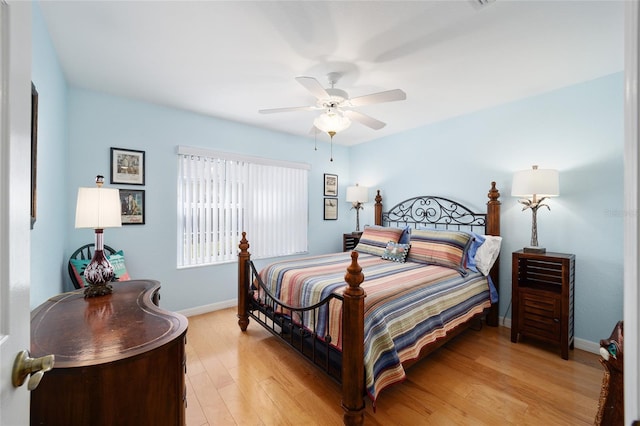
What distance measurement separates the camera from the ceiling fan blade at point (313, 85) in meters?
1.88

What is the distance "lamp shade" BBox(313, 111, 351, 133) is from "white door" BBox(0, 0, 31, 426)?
1.80 meters

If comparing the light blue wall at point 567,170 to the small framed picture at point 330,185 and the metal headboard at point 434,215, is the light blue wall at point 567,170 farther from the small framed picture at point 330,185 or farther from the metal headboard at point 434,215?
the small framed picture at point 330,185

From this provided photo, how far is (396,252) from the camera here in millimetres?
3211

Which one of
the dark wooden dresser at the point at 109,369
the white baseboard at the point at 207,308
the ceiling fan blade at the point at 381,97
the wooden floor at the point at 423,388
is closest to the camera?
the dark wooden dresser at the point at 109,369

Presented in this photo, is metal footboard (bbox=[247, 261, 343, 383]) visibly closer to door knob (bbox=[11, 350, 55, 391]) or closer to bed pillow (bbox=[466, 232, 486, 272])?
door knob (bbox=[11, 350, 55, 391])

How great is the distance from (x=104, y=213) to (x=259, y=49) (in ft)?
5.06

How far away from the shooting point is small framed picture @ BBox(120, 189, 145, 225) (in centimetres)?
294

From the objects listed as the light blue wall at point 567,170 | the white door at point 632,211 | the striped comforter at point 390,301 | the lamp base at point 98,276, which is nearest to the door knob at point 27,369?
the lamp base at point 98,276

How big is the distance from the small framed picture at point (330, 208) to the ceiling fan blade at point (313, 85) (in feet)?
8.83

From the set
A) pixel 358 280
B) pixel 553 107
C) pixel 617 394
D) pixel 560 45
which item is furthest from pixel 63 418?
pixel 553 107

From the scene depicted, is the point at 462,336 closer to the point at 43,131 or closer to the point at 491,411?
the point at 491,411

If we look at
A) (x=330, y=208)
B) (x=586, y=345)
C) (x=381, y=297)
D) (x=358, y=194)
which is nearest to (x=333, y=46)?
(x=381, y=297)

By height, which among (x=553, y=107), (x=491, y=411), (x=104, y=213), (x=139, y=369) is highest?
(x=553, y=107)

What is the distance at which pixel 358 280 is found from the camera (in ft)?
5.50
